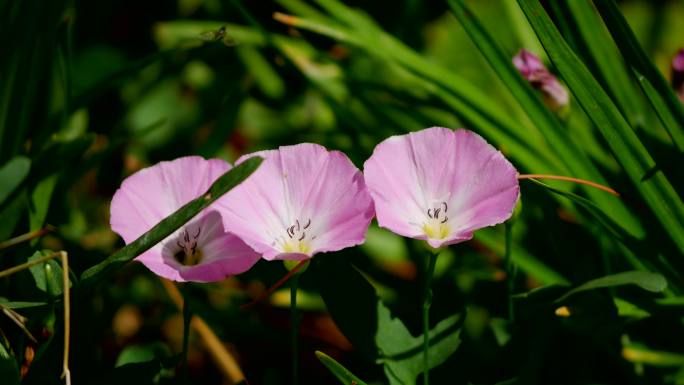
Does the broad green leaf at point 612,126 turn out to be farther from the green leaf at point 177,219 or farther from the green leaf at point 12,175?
the green leaf at point 12,175

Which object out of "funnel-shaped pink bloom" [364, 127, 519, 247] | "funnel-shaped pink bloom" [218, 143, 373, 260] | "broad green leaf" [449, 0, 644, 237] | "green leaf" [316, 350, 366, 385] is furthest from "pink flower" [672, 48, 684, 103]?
"green leaf" [316, 350, 366, 385]

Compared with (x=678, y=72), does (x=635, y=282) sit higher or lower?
lower

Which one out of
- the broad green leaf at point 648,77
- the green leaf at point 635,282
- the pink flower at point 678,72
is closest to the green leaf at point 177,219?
the green leaf at point 635,282

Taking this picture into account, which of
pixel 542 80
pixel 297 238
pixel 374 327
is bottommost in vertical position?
pixel 374 327

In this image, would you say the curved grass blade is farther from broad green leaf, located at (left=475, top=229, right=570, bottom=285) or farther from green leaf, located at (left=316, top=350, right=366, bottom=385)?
green leaf, located at (left=316, top=350, right=366, bottom=385)

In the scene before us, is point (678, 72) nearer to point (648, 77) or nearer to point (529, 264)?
point (648, 77)

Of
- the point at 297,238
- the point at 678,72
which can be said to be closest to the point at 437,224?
the point at 297,238
